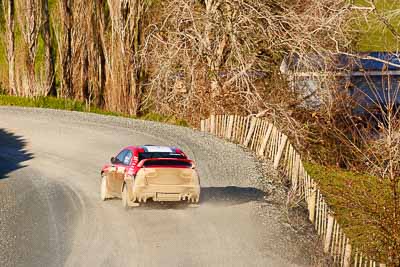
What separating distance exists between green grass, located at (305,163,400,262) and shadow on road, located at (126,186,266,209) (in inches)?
75.8

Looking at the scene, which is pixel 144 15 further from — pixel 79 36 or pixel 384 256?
pixel 384 256

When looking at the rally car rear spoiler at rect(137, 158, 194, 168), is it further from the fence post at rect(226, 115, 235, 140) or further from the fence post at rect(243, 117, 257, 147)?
the fence post at rect(226, 115, 235, 140)

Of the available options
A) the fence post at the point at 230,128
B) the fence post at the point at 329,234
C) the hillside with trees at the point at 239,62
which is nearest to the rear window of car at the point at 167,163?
the fence post at the point at 329,234

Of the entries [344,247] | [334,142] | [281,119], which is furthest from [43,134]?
[344,247]

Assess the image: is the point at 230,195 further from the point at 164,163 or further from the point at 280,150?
the point at 280,150

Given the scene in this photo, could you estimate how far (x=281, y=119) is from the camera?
3091 centimetres

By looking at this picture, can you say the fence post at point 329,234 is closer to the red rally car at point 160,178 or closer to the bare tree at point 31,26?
the red rally car at point 160,178

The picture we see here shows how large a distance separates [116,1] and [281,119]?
13868 millimetres

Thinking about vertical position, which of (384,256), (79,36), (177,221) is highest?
(79,36)

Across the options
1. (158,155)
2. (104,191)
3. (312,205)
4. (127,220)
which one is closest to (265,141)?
(312,205)

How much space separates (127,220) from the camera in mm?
16781

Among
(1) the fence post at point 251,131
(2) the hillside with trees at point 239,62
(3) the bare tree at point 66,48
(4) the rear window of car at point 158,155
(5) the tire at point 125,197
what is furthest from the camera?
(3) the bare tree at point 66,48

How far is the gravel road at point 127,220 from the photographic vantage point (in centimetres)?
1465

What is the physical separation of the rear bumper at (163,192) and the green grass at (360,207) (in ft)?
10.2
